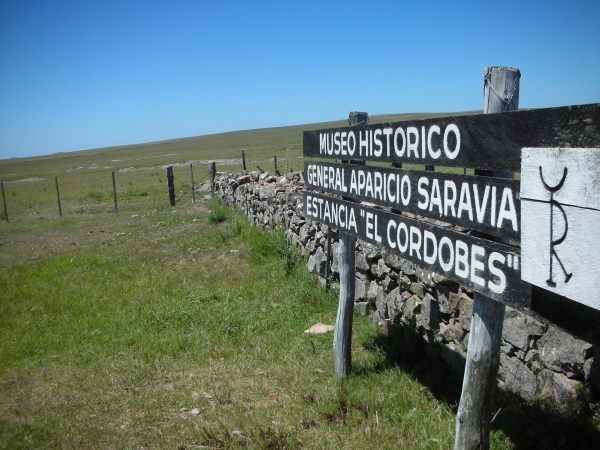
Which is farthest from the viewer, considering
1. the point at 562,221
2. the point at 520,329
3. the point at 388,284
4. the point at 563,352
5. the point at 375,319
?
the point at 375,319

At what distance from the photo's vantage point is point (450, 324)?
13.8 ft

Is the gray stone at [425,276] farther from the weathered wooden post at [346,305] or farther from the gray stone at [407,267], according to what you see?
the weathered wooden post at [346,305]

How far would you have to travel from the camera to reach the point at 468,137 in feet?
8.16

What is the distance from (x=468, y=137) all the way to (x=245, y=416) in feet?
8.65

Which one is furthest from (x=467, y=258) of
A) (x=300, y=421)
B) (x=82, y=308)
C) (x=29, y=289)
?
(x=29, y=289)

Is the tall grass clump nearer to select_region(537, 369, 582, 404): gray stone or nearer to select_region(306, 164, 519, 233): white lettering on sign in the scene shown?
select_region(306, 164, 519, 233): white lettering on sign

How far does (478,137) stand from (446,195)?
36 cm

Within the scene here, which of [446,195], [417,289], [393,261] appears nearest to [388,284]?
[393,261]

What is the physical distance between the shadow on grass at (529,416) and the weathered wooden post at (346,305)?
0.17m

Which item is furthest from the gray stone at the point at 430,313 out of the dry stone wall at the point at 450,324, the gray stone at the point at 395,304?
the gray stone at the point at 395,304

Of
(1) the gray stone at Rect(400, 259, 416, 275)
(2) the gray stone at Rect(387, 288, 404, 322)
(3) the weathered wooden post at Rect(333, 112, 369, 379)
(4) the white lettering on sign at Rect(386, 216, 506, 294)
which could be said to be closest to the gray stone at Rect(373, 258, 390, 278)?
(2) the gray stone at Rect(387, 288, 404, 322)

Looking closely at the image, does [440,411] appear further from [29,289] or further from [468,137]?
[29,289]

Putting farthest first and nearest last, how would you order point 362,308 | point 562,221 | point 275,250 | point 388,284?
point 275,250 → point 362,308 → point 388,284 → point 562,221

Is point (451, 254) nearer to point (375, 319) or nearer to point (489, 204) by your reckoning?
point (489, 204)
